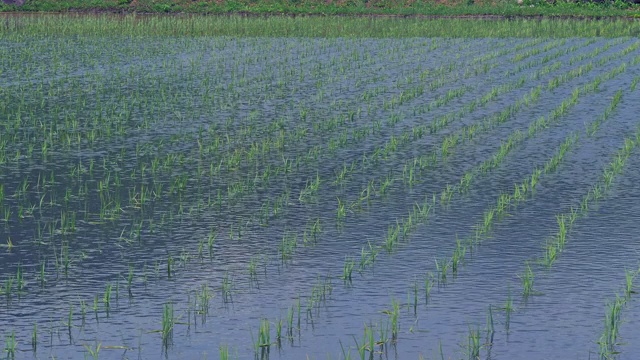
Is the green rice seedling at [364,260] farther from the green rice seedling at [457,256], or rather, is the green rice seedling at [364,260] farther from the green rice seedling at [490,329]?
the green rice seedling at [490,329]

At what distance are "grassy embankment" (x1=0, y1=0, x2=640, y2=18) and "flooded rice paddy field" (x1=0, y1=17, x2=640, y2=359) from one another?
798 inches

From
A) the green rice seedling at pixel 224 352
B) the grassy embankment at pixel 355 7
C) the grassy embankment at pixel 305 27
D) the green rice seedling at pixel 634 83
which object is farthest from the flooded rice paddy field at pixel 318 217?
the grassy embankment at pixel 355 7

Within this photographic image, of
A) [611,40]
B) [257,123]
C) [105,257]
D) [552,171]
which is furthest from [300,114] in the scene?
[611,40]

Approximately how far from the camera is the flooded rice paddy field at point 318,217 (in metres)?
7.58

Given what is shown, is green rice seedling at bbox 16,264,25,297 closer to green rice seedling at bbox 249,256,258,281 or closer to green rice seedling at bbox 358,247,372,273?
green rice seedling at bbox 249,256,258,281

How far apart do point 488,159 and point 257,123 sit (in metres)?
4.27

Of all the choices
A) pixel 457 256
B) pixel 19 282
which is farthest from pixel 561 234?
pixel 19 282

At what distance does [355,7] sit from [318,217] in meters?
35.1

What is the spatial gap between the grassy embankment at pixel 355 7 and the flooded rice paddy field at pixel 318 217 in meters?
20.3

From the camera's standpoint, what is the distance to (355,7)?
45.2 metres

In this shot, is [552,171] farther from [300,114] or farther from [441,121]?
[300,114]

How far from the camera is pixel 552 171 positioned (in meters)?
13.4

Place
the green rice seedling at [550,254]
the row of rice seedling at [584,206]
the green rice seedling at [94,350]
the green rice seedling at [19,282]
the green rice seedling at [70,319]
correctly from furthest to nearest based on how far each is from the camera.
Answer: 1. the row of rice seedling at [584,206]
2. the green rice seedling at [550,254]
3. the green rice seedling at [19,282]
4. the green rice seedling at [70,319]
5. the green rice seedling at [94,350]

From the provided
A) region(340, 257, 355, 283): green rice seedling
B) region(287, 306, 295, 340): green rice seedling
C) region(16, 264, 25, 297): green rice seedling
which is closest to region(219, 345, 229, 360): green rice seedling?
region(287, 306, 295, 340): green rice seedling
